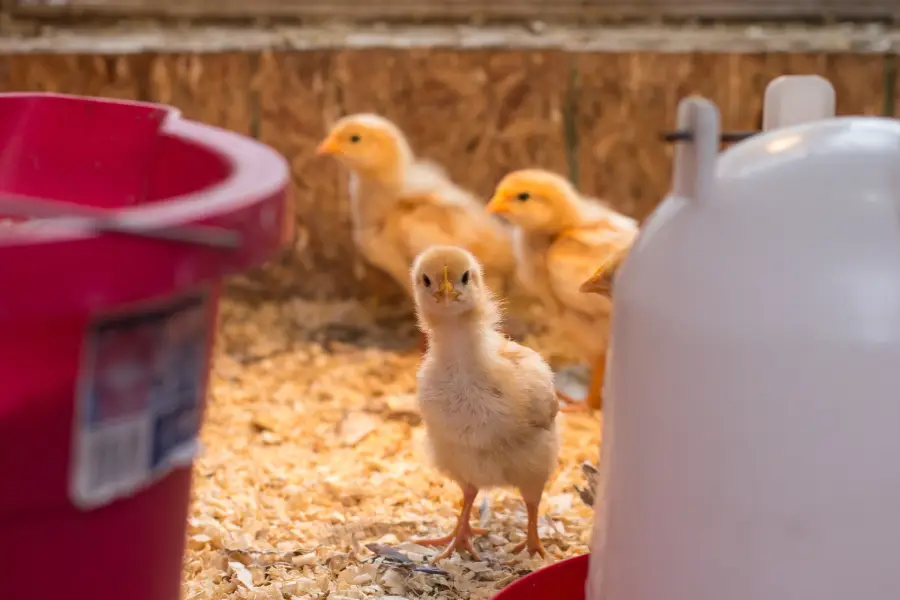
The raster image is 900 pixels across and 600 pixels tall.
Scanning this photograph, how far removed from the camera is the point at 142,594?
0.72 meters

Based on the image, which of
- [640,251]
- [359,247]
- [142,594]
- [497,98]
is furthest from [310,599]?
[497,98]

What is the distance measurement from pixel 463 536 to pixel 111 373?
32.8 inches

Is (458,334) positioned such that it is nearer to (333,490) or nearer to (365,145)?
(333,490)

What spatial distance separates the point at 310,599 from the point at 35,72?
59.5 inches

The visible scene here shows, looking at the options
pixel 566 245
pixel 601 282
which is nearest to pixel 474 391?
pixel 601 282

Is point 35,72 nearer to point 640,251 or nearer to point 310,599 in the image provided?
point 310,599

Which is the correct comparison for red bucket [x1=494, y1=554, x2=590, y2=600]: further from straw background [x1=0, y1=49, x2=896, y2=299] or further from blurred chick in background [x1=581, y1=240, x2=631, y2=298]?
straw background [x1=0, y1=49, x2=896, y2=299]

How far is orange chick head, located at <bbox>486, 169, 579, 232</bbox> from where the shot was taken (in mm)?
1837

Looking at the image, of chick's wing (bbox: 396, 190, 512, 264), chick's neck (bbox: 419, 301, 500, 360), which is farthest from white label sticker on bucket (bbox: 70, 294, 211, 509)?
chick's wing (bbox: 396, 190, 512, 264)

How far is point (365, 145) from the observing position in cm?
209

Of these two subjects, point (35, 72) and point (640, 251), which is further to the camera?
point (35, 72)

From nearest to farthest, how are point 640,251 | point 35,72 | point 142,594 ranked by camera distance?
point 142,594 → point 640,251 → point 35,72

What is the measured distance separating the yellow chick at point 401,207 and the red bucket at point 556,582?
0.98 meters

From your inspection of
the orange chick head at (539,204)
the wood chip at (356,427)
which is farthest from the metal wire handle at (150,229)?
the orange chick head at (539,204)
